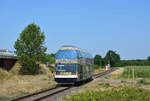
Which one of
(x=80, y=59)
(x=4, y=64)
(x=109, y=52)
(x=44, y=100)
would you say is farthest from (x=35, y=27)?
(x=109, y=52)

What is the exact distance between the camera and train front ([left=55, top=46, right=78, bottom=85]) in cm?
3341

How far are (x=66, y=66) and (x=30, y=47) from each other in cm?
2429

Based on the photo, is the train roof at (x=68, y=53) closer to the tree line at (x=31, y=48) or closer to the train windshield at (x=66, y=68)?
the train windshield at (x=66, y=68)

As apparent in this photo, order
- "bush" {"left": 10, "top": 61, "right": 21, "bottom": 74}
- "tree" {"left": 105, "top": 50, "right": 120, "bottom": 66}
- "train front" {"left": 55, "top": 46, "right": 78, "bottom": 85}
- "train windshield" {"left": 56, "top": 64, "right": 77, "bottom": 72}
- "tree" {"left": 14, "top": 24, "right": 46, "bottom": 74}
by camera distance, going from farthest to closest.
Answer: "tree" {"left": 105, "top": 50, "right": 120, "bottom": 66}, "bush" {"left": 10, "top": 61, "right": 21, "bottom": 74}, "tree" {"left": 14, "top": 24, "right": 46, "bottom": 74}, "train windshield" {"left": 56, "top": 64, "right": 77, "bottom": 72}, "train front" {"left": 55, "top": 46, "right": 78, "bottom": 85}

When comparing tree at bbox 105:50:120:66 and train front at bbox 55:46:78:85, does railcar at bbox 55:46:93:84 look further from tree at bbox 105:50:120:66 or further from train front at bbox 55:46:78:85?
tree at bbox 105:50:120:66

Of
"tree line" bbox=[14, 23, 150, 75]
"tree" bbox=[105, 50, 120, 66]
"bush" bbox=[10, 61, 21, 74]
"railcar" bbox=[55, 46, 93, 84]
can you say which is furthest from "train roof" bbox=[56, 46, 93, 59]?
"tree" bbox=[105, 50, 120, 66]

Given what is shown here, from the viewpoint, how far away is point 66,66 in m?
33.8

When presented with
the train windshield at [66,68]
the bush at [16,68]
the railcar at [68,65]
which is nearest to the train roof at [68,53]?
the railcar at [68,65]

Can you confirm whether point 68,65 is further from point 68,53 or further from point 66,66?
point 68,53

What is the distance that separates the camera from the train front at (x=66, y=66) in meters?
33.4

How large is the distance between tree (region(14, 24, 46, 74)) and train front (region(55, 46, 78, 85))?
899 inches

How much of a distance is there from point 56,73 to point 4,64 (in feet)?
90.2

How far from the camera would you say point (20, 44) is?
57062 millimetres

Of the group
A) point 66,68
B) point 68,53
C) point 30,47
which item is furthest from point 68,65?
point 30,47
